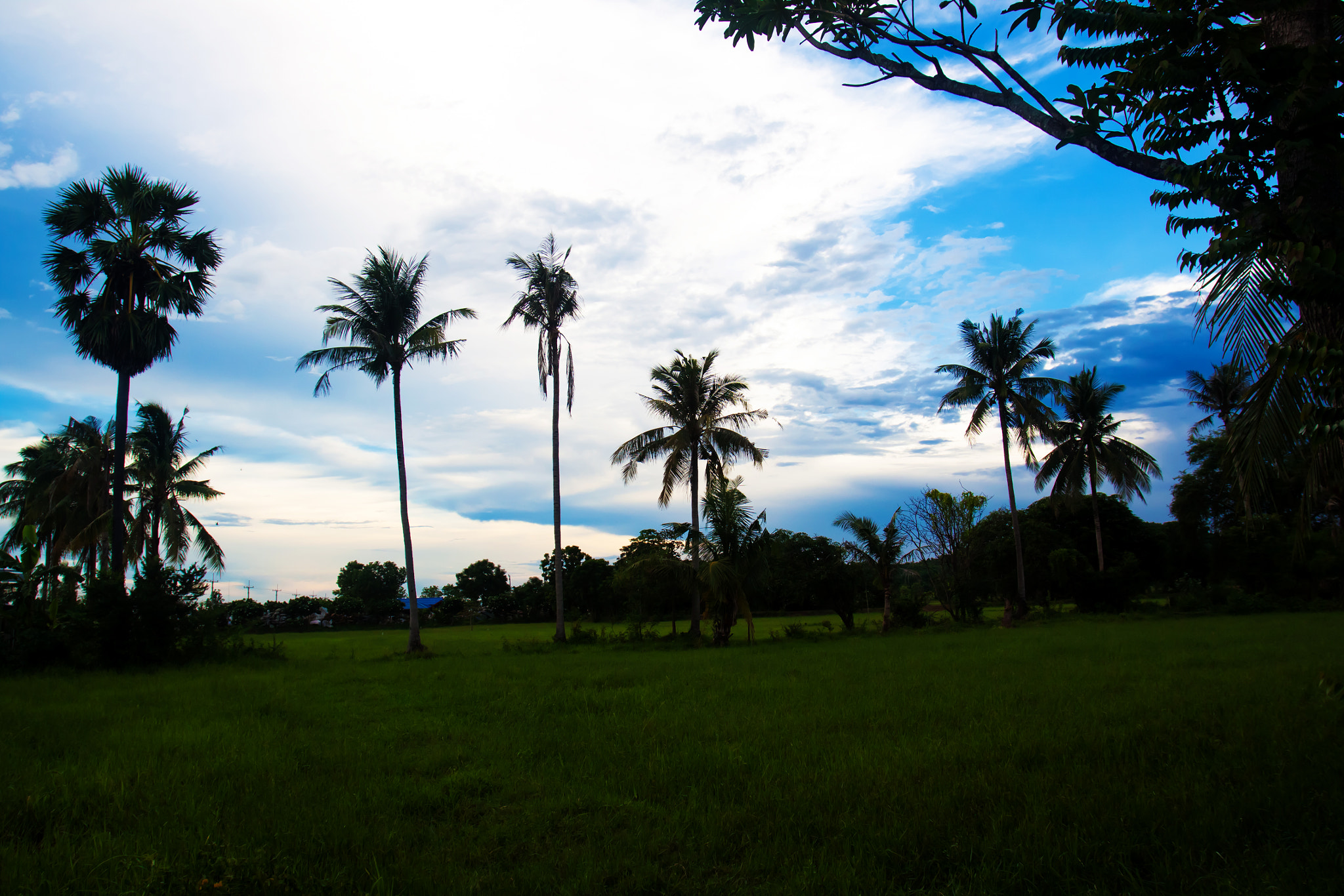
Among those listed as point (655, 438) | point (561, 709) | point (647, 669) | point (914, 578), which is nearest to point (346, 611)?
point (655, 438)

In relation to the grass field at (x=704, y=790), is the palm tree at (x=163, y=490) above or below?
above

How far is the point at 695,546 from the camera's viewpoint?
77.4ft

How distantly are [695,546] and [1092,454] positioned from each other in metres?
22.4

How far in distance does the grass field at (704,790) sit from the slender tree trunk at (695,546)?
1263 cm

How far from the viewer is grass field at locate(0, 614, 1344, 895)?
3.84 metres

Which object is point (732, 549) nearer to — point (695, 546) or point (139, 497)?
point (695, 546)

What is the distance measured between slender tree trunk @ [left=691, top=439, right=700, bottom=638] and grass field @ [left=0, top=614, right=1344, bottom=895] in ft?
41.4

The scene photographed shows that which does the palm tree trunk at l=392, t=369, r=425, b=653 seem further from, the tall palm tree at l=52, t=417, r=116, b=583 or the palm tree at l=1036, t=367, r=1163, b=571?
the palm tree at l=1036, t=367, r=1163, b=571

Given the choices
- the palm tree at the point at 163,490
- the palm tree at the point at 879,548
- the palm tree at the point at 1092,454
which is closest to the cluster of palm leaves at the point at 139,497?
the palm tree at the point at 163,490

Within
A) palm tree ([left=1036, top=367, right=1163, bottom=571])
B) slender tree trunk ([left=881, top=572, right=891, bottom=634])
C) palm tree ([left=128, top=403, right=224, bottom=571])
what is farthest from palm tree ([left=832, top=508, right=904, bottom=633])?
palm tree ([left=128, top=403, right=224, bottom=571])

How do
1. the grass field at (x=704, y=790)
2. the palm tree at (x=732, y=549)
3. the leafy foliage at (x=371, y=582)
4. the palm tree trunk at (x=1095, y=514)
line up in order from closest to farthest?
the grass field at (x=704, y=790), the palm tree at (x=732, y=549), the palm tree trunk at (x=1095, y=514), the leafy foliage at (x=371, y=582)

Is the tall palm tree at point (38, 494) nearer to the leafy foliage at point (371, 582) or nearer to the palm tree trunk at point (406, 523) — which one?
the palm tree trunk at point (406, 523)

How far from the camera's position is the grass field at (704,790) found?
3.84 meters

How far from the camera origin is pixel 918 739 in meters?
6.74
